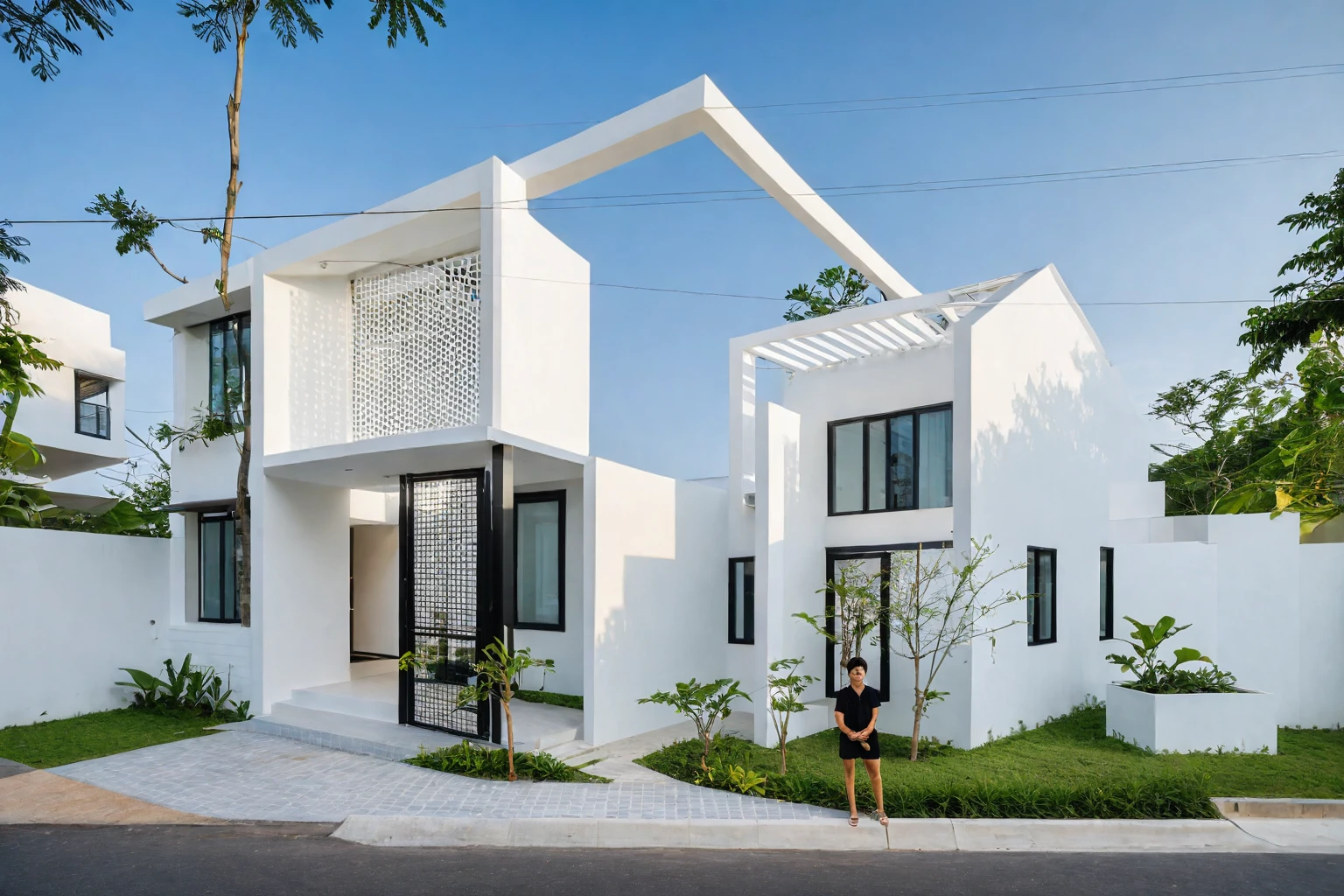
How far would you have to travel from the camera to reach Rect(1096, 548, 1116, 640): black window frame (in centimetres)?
1138

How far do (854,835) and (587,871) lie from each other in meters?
2.06

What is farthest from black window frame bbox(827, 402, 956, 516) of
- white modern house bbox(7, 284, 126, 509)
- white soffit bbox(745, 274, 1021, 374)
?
white modern house bbox(7, 284, 126, 509)

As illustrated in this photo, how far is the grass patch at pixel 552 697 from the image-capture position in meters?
11.0

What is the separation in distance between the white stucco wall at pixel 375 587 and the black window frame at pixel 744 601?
6.84 m

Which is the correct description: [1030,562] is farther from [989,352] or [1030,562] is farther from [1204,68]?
[1204,68]

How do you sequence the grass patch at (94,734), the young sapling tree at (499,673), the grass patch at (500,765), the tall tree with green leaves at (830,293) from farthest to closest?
the tall tree with green leaves at (830,293) < the grass patch at (94,734) < the young sapling tree at (499,673) < the grass patch at (500,765)

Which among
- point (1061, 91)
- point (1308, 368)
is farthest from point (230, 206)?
point (1308, 368)

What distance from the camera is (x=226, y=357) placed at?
12.1 m

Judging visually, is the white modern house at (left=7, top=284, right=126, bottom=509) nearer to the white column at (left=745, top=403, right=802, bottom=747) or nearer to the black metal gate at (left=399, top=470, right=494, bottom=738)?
the black metal gate at (left=399, top=470, right=494, bottom=738)

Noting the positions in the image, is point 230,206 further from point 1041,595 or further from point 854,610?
point 1041,595

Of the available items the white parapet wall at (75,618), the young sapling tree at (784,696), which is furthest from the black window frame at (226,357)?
the young sapling tree at (784,696)

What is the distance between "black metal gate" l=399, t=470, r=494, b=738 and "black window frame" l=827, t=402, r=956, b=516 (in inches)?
184

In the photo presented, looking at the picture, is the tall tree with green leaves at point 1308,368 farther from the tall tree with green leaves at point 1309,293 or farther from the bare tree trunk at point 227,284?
the bare tree trunk at point 227,284

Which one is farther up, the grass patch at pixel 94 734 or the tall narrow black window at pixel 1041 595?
the tall narrow black window at pixel 1041 595
